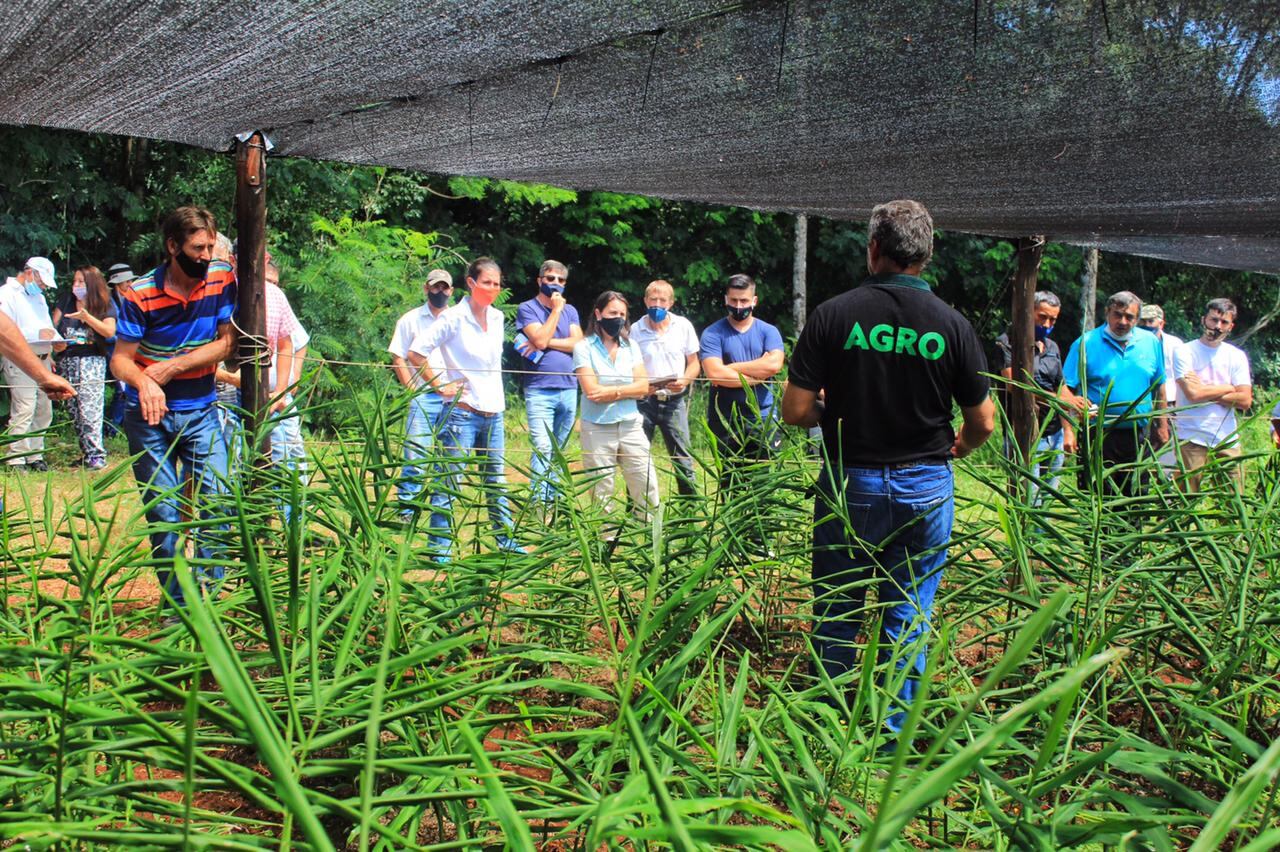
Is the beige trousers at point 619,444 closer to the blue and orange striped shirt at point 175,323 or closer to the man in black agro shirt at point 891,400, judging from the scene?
the blue and orange striped shirt at point 175,323

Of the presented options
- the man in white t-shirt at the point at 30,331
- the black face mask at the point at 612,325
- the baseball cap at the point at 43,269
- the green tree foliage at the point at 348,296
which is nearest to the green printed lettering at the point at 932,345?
the black face mask at the point at 612,325

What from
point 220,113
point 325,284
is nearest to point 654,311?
point 220,113

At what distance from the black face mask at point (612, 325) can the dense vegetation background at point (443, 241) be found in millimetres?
2959

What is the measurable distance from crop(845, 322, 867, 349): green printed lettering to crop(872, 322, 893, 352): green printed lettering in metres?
0.03

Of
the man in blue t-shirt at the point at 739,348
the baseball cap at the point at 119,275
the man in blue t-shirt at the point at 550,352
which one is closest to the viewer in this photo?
the man in blue t-shirt at the point at 550,352

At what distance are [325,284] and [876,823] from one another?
35.6 ft

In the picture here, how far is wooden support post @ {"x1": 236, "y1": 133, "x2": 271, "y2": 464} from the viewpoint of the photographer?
169 inches

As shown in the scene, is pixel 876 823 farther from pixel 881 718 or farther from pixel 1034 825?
pixel 881 718

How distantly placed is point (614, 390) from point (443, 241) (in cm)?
1103

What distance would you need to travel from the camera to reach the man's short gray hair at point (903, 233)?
2994mm

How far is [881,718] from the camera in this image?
154cm

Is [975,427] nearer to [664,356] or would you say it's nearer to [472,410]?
[472,410]

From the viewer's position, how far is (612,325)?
5617 millimetres

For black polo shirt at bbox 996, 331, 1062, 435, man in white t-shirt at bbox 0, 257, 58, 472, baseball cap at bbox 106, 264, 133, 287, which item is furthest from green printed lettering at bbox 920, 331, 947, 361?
baseball cap at bbox 106, 264, 133, 287
